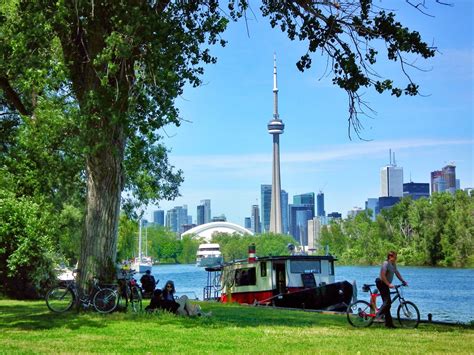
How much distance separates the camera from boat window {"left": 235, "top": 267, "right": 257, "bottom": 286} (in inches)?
1281

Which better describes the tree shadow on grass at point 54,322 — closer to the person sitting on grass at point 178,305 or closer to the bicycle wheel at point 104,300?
the bicycle wheel at point 104,300

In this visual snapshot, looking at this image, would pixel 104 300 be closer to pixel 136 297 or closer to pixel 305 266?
pixel 136 297

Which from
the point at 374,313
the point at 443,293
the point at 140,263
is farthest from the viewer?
the point at 140,263

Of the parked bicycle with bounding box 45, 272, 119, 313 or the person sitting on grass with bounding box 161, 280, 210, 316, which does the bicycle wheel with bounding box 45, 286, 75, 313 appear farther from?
the person sitting on grass with bounding box 161, 280, 210, 316

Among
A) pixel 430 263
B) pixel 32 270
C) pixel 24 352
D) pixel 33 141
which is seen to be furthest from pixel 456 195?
pixel 24 352

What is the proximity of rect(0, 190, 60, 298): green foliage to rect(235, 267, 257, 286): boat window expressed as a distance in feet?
27.3

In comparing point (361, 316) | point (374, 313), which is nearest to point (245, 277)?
point (361, 316)

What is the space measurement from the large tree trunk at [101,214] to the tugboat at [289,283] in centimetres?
1329

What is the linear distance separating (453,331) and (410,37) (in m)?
6.38

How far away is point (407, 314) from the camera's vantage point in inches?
640

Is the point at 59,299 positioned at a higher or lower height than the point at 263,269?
lower

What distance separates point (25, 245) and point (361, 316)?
16.2m

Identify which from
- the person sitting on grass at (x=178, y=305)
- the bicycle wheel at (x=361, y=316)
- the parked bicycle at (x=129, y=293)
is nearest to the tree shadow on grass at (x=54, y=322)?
the parked bicycle at (x=129, y=293)

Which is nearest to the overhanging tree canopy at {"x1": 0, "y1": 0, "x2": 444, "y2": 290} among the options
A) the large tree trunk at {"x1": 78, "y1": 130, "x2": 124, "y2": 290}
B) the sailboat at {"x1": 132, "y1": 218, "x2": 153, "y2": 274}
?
the large tree trunk at {"x1": 78, "y1": 130, "x2": 124, "y2": 290}
